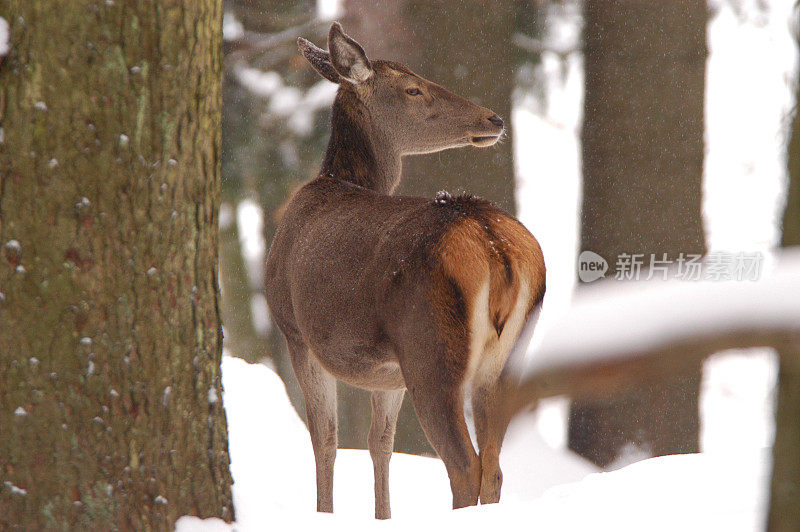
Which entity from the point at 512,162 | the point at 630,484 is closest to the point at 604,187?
the point at 512,162

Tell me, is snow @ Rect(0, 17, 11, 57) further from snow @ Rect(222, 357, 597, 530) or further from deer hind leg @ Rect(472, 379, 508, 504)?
snow @ Rect(222, 357, 597, 530)

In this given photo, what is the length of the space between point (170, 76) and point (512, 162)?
5005mm

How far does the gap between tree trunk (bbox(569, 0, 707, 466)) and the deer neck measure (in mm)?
2001

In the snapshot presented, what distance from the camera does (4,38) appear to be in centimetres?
274

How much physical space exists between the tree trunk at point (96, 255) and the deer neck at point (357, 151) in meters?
2.33

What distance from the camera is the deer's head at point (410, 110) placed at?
17.4 feet

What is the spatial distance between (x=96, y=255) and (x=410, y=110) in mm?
2879

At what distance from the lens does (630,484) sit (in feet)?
10.7

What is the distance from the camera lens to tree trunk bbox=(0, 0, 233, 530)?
2742 millimetres

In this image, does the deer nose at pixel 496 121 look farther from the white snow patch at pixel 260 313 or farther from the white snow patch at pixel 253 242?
the white snow patch at pixel 260 313

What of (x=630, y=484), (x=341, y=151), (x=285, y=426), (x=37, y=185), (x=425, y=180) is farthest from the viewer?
(x=425, y=180)

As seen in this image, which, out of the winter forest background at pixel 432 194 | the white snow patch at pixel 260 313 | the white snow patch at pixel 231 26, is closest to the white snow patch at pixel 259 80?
the winter forest background at pixel 432 194

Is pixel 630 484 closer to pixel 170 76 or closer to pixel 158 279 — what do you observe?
pixel 158 279

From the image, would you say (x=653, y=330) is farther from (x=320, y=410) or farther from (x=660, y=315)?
(x=320, y=410)
